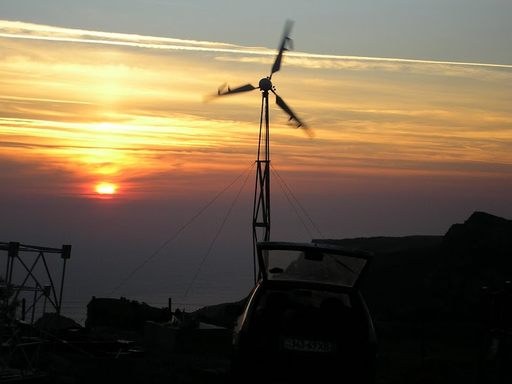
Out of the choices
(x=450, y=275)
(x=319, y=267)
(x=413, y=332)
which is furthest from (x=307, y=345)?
(x=450, y=275)

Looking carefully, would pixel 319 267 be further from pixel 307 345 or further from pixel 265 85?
pixel 265 85

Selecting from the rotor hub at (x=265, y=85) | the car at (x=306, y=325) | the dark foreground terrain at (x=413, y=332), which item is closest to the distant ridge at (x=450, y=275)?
the dark foreground terrain at (x=413, y=332)

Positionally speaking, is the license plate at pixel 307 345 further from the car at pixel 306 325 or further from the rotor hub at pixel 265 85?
the rotor hub at pixel 265 85

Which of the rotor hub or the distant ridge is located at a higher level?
the rotor hub

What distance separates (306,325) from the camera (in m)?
9.51

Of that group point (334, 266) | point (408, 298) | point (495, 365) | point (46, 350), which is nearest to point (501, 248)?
point (408, 298)

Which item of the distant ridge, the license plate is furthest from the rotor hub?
the license plate

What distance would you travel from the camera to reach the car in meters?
9.34

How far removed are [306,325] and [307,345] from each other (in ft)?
0.87

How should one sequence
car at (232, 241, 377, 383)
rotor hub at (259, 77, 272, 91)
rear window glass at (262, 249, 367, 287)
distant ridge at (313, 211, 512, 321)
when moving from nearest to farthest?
car at (232, 241, 377, 383) → rear window glass at (262, 249, 367, 287) → rotor hub at (259, 77, 272, 91) → distant ridge at (313, 211, 512, 321)

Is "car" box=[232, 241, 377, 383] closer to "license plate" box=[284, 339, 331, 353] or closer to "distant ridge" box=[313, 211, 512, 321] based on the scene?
"license plate" box=[284, 339, 331, 353]

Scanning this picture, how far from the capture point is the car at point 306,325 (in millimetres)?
9344

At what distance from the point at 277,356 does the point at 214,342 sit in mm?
11270

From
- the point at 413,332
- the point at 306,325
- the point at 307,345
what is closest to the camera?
the point at 307,345
